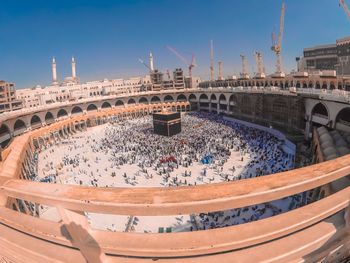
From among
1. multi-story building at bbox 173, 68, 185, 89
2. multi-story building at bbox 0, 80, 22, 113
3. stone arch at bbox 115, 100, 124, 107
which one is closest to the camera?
multi-story building at bbox 0, 80, 22, 113

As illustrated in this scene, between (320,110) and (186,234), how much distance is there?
74.1 ft

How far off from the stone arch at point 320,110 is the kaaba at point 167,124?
16.7m

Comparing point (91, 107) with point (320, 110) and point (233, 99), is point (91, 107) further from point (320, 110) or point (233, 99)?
point (320, 110)

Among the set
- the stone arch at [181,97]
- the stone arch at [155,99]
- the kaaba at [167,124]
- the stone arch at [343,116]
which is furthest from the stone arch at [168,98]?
the stone arch at [343,116]

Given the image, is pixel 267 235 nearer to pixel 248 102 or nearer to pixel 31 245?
pixel 31 245

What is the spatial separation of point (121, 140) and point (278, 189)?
29.0 meters

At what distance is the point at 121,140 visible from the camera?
29828 mm

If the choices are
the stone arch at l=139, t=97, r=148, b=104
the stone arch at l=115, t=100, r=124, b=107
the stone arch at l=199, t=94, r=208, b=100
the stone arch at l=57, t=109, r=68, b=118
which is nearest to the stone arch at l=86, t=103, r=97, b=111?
the stone arch at l=57, t=109, r=68, b=118

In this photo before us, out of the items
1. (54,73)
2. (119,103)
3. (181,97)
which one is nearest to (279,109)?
(181,97)

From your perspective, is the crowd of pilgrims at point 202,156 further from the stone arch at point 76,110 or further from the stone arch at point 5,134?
the stone arch at point 76,110

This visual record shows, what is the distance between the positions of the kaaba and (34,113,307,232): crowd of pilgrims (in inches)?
40.6

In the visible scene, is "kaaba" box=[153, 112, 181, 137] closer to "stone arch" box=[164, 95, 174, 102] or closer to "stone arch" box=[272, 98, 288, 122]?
"stone arch" box=[272, 98, 288, 122]

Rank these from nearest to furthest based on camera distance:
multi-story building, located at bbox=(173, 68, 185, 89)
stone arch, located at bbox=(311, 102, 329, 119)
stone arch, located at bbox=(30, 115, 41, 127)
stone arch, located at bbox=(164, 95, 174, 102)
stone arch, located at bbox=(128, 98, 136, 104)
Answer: stone arch, located at bbox=(311, 102, 329, 119)
stone arch, located at bbox=(30, 115, 41, 127)
stone arch, located at bbox=(128, 98, 136, 104)
stone arch, located at bbox=(164, 95, 174, 102)
multi-story building, located at bbox=(173, 68, 185, 89)

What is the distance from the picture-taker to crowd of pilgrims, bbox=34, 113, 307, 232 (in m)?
12.3
